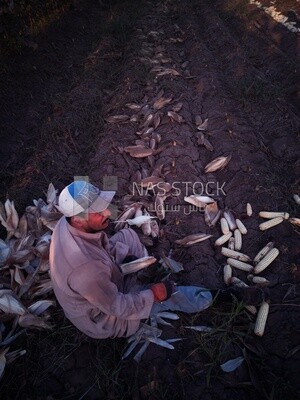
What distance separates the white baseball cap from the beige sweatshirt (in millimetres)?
140

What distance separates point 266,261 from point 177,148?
2104mm

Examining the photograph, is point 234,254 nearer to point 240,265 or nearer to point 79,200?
point 240,265

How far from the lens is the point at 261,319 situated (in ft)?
8.93

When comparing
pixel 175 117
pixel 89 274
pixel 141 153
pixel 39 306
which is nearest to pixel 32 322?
pixel 39 306

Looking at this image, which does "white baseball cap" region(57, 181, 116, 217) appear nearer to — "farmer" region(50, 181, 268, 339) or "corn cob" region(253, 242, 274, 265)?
"farmer" region(50, 181, 268, 339)

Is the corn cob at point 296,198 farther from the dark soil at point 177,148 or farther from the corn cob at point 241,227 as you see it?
the corn cob at point 241,227

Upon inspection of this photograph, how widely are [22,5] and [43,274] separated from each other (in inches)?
302

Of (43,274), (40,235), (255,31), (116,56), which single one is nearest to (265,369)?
(43,274)

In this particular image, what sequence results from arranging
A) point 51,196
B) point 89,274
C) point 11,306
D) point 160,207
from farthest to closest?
point 51,196, point 160,207, point 11,306, point 89,274

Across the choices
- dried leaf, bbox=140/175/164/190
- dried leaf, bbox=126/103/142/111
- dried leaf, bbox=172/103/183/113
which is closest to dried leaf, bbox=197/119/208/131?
dried leaf, bbox=172/103/183/113

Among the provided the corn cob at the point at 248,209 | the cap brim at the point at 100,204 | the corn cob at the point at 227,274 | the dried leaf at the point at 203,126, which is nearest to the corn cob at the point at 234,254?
the corn cob at the point at 227,274

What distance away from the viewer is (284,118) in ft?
16.5

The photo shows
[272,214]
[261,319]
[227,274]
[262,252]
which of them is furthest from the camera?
[272,214]

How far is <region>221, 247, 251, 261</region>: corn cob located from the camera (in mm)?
3273
